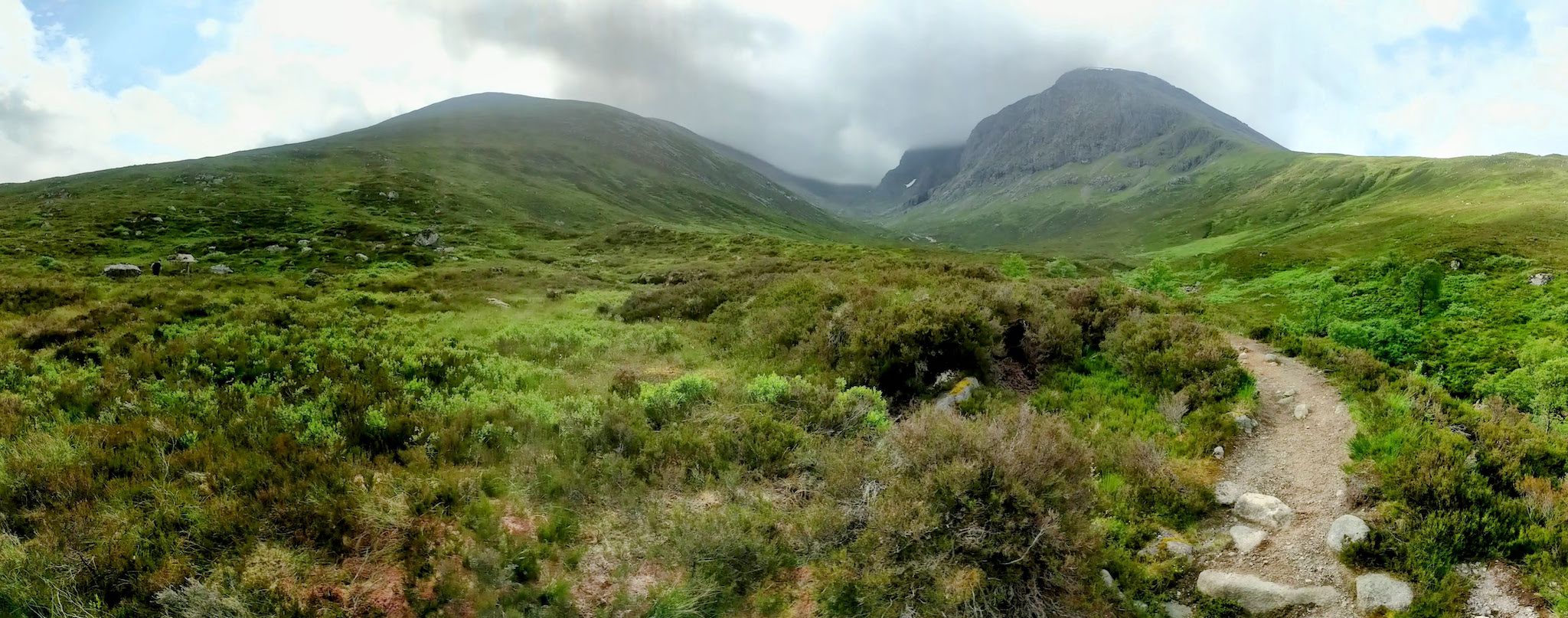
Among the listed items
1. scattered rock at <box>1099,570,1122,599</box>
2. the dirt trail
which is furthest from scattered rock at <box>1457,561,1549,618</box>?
scattered rock at <box>1099,570,1122,599</box>

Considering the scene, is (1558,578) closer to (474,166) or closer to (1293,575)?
(1293,575)

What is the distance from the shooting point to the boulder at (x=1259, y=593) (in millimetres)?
6547

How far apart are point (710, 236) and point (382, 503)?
6630 centimetres

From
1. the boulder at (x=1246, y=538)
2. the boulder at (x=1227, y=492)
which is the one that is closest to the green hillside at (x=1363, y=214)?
the boulder at (x=1227, y=492)

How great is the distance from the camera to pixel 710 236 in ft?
236

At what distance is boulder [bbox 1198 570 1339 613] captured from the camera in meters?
6.55

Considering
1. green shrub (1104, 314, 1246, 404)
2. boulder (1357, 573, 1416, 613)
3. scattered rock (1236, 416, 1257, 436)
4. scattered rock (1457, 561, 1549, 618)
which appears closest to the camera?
scattered rock (1457, 561, 1549, 618)

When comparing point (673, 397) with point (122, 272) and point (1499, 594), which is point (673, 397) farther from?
point (122, 272)

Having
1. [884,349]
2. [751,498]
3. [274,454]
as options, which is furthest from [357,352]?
[884,349]

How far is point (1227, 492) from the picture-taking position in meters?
8.98

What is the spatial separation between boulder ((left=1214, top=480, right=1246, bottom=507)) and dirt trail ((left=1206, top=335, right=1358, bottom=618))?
0.49 ft

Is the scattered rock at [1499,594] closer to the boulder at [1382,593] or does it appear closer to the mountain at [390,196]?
the boulder at [1382,593]

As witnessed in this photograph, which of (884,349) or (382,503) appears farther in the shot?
(884,349)

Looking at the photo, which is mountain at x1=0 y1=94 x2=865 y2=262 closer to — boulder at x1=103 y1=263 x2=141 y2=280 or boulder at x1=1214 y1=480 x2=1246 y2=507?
boulder at x1=103 y1=263 x2=141 y2=280
